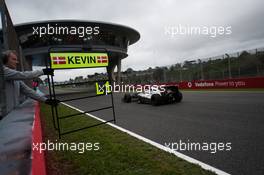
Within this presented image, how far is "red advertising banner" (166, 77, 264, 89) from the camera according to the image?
15070 millimetres

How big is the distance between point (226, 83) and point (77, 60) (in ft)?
55.3

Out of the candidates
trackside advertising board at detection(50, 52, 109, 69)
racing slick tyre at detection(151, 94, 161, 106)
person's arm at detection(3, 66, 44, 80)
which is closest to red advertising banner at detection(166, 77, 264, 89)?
racing slick tyre at detection(151, 94, 161, 106)

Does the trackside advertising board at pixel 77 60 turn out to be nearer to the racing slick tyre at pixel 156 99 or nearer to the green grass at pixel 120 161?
the green grass at pixel 120 161

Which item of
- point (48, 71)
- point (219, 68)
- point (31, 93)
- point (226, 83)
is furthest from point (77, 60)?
point (219, 68)

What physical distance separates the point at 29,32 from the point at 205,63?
119 ft

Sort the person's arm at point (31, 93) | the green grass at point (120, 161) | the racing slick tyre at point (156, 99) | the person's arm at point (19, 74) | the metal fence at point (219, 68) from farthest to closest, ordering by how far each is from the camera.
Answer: the metal fence at point (219, 68) → the racing slick tyre at point (156, 99) → the person's arm at point (31, 93) → the green grass at point (120, 161) → the person's arm at point (19, 74)

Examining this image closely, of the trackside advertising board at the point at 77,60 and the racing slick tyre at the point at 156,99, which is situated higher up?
the trackside advertising board at the point at 77,60

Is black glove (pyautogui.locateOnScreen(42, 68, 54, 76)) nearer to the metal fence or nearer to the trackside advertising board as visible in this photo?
the trackside advertising board

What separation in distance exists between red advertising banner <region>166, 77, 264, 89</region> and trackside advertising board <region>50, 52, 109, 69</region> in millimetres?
14994

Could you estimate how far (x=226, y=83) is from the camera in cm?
1742

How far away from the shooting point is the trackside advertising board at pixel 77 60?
3127 mm

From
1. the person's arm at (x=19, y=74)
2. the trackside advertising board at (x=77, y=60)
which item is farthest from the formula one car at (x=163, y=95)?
the person's arm at (x=19, y=74)

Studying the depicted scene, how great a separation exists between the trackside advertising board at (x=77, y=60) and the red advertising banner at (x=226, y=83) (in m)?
15.0

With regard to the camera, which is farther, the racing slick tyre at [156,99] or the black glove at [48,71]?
the racing slick tyre at [156,99]
